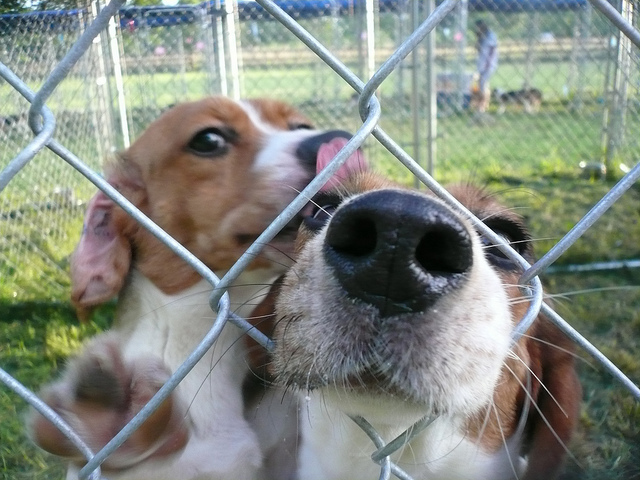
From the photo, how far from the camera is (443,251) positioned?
95cm

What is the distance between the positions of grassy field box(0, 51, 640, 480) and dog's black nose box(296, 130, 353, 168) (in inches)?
21.0

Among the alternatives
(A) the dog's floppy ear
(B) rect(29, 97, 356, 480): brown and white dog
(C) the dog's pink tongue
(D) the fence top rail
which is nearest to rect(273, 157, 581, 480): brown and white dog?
(C) the dog's pink tongue

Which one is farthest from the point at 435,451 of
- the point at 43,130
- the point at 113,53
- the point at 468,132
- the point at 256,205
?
the point at 468,132

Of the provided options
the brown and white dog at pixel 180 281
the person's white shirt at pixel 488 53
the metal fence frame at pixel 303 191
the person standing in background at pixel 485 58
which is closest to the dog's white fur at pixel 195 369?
the brown and white dog at pixel 180 281

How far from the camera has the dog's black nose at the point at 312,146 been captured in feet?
6.66

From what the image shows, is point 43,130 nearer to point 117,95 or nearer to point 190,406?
point 190,406

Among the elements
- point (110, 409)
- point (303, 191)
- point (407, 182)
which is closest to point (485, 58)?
point (407, 182)

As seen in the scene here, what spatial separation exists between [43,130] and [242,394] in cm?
145

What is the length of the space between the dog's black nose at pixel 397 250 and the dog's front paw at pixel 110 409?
1.16 metres

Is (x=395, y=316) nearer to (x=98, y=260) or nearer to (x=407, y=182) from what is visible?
(x=98, y=260)

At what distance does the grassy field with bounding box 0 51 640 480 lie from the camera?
2.31 m

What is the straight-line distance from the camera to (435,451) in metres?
1.64

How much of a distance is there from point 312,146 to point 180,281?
725 millimetres

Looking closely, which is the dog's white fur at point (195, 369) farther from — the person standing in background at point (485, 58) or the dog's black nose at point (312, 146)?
the person standing in background at point (485, 58)
